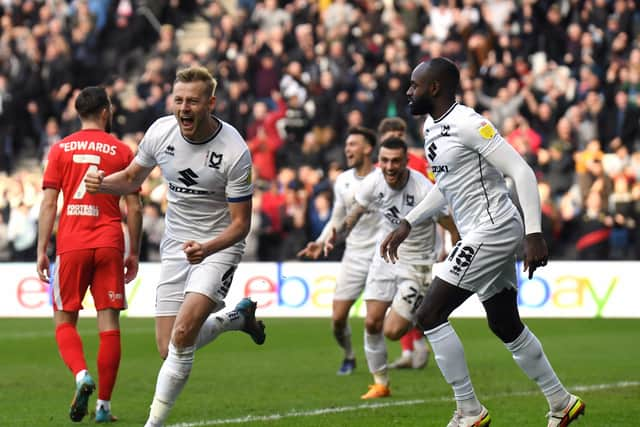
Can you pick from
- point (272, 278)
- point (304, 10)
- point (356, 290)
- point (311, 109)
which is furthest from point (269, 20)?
point (356, 290)

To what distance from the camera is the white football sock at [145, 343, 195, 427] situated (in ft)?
27.1

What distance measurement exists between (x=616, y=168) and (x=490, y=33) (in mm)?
4435

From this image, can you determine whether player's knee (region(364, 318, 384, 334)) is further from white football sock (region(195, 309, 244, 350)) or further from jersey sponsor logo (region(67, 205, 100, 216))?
jersey sponsor logo (region(67, 205, 100, 216))

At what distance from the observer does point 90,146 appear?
1000cm

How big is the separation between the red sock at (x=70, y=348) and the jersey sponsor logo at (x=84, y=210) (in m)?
0.84

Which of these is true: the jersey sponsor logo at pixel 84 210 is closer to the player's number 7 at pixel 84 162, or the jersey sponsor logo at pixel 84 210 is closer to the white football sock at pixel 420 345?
the player's number 7 at pixel 84 162

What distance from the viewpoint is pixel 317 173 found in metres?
22.7

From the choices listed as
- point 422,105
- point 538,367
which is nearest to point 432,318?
point 538,367

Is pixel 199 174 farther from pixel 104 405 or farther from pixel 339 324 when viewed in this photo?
pixel 339 324

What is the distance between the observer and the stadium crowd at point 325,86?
857 inches

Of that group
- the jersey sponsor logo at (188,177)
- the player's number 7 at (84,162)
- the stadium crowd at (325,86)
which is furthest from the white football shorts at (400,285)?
the stadium crowd at (325,86)

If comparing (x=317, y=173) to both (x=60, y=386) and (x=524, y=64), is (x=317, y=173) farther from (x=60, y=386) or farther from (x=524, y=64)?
(x=60, y=386)

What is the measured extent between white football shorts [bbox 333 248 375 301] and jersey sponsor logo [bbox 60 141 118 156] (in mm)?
4396

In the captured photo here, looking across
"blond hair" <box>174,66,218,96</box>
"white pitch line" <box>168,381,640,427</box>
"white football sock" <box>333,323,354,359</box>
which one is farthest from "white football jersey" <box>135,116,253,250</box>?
"white football sock" <box>333,323,354,359</box>
